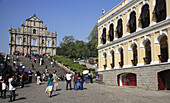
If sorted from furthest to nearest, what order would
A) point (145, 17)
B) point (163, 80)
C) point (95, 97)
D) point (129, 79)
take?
point (129, 79) → point (145, 17) → point (163, 80) → point (95, 97)

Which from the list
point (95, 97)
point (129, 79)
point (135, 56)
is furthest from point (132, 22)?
point (95, 97)

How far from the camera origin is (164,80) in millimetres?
18188

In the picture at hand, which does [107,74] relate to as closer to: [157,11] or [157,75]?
[157,75]

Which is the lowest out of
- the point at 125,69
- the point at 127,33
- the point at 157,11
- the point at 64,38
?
the point at 125,69

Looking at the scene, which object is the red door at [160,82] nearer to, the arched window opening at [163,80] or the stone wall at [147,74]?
the arched window opening at [163,80]

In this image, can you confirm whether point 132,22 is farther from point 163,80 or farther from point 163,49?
point 163,80

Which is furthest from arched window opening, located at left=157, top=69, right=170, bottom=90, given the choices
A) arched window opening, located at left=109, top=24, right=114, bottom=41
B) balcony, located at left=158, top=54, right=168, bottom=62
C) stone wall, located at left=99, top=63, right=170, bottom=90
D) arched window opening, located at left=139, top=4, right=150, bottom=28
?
arched window opening, located at left=109, top=24, right=114, bottom=41

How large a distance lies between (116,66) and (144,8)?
8052mm

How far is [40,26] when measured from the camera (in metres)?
75.9

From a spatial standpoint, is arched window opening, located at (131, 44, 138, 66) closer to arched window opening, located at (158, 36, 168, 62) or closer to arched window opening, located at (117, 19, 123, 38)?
arched window opening, located at (117, 19, 123, 38)

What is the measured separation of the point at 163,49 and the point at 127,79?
6253mm

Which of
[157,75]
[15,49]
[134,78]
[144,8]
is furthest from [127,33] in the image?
[15,49]

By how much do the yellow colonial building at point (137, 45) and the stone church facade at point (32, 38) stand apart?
4972cm

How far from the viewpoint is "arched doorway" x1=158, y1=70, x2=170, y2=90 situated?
58.5ft
